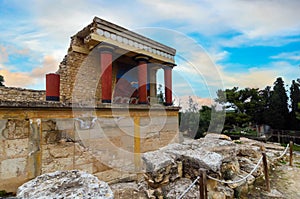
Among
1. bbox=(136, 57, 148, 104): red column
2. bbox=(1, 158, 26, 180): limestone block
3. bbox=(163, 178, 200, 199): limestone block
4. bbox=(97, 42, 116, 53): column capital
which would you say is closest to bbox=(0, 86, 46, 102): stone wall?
bbox=(97, 42, 116, 53): column capital

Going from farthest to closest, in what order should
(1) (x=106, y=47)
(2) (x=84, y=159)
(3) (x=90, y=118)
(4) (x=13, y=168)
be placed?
1. (1) (x=106, y=47)
2. (3) (x=90, y=118)
3. (2) (x=84, y=159)
4. (4) (x=13, y=168)

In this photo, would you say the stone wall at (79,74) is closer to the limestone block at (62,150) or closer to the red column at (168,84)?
the red column at (168,84)

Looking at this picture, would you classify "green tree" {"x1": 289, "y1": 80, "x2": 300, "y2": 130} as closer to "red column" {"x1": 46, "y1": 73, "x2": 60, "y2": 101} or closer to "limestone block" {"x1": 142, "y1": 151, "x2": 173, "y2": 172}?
"limestone block" {"x1": 142, "y1": 151, "x2": 173, "y2": 172}

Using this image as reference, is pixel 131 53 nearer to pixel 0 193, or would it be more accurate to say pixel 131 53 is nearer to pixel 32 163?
pixel 32 163

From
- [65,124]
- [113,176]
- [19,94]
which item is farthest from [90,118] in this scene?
[19,94]

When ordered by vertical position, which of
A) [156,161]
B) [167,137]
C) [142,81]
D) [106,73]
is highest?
[106,73]

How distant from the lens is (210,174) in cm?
259

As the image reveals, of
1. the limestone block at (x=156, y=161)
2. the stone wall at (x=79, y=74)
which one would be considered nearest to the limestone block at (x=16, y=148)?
the limestone block at (x=156, y=161)

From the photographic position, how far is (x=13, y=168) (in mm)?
2363

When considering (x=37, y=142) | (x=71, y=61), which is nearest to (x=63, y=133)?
(x=37, y=142)

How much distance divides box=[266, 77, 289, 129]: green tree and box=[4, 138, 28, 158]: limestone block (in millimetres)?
17282

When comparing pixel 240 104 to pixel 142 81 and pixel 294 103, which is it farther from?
pixel 142 81

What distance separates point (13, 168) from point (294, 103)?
18.9 metres

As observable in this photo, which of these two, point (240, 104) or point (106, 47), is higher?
point (106, 47)
